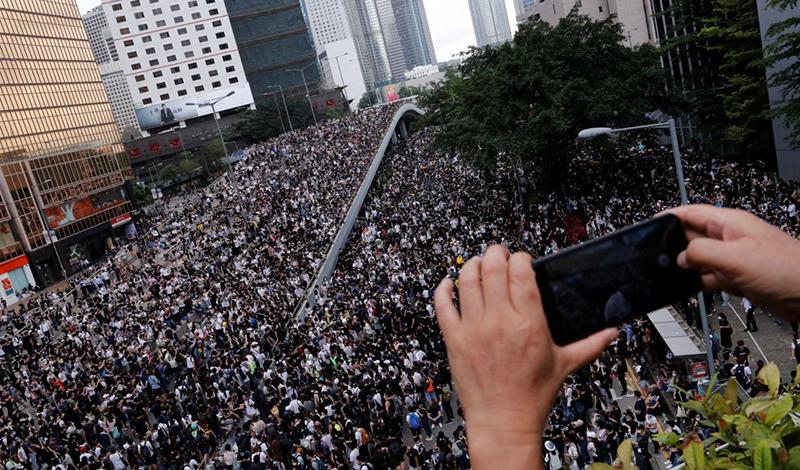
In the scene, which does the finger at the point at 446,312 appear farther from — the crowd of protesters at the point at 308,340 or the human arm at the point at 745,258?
the crowd of protesters at the point at 308,340

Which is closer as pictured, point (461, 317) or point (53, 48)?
point (461, 317)

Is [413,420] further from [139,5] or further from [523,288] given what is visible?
[139,5]

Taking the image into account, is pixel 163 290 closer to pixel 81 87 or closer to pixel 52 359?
pixel 52 359

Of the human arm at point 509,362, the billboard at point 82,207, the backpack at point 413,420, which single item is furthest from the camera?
the billboard at point 82,207

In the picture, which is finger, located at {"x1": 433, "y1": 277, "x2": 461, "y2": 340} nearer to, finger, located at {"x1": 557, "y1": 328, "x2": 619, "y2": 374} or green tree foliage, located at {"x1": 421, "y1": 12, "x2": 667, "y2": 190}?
finger, located at {"x1": 557, "y1": 328, "x2": 619, "y2": 374}

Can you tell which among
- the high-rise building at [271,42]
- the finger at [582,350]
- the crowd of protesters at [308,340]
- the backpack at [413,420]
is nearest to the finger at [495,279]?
the finger at [582,350]

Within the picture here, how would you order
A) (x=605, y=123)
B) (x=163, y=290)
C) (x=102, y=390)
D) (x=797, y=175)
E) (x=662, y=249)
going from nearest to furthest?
(x=662, y=249)
(x=102, y=390)
(x=797, y=175)
(x=163, y=290)
(x=605, y=123)

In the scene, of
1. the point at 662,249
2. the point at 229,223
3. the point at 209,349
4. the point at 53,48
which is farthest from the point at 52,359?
the point at 53,48
